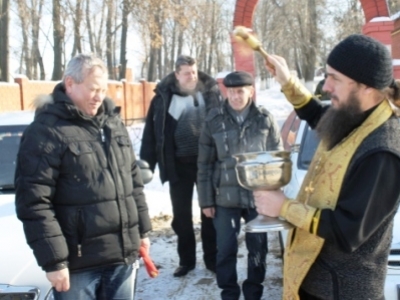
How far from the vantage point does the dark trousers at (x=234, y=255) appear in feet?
14.5

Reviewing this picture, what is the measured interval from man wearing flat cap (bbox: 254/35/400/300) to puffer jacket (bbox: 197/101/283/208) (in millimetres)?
1965

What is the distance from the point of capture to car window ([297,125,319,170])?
5.08 metres

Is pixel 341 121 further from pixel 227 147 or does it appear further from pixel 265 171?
pixel 227 147

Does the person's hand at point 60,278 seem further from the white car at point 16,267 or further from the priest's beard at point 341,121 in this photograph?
the priest's beard at point 341,121

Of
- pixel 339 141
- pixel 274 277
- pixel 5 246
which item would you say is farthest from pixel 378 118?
pixel 274 277

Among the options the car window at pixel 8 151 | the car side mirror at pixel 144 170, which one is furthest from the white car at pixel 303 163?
the car window at pixel 8 151

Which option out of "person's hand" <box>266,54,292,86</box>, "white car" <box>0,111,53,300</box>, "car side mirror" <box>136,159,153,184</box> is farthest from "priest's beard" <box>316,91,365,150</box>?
"car side mirror" <box>136,159,153,184</box>

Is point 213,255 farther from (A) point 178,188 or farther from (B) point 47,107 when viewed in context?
(B) point 47,107

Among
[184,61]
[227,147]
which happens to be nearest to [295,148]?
[227,147]

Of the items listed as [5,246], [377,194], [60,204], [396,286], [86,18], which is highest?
[86,18]

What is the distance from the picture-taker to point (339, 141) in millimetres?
2320

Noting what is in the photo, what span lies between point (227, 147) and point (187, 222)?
1.35 metres

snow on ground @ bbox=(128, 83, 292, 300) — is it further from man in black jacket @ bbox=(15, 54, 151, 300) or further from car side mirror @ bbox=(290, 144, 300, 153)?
man in black jacket @ bbox=(15, 54, 151, 300)

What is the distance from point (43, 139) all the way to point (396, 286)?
2.27 metres
